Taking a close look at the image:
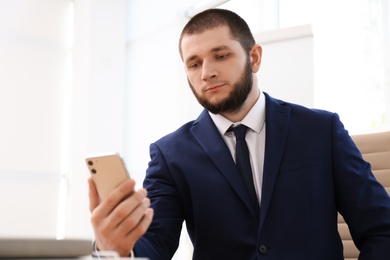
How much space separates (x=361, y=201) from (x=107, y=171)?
859 millimetres

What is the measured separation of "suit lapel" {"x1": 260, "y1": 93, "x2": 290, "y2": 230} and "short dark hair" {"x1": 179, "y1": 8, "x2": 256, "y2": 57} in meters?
0.24

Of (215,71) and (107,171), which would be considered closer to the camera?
(107,171)

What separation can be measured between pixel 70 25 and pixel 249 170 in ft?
11.2

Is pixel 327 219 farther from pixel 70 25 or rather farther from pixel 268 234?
pixel 70 25

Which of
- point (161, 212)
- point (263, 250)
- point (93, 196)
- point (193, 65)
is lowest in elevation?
point (263, 250)

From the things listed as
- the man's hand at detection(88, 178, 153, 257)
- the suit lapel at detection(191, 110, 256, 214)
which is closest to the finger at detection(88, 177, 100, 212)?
the man's hand at detection(88, 178, 153, 257)

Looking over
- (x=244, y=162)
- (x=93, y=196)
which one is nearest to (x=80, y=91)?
(x=244, y=162)

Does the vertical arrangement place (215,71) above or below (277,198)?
above

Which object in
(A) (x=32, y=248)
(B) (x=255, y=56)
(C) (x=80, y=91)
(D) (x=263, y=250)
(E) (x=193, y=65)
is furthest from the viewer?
(C) (x=80, y=91)

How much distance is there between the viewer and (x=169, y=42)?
4254mm

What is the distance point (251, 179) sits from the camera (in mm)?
1530

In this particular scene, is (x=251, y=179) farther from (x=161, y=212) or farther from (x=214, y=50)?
(x=214, y=50)

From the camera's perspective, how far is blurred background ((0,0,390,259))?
13.2 ft

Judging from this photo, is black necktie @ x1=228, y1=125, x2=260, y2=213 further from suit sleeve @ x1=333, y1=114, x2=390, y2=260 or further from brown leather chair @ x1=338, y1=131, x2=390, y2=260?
brown leather chair @ x1=338, y1=131, x2=390, y2=260
